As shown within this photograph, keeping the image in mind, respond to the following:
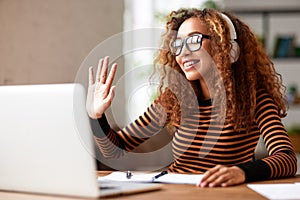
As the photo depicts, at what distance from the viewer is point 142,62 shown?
421 cm

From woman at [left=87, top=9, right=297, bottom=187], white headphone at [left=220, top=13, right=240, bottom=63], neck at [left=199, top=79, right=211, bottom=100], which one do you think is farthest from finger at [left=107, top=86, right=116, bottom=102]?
white headphone at [left=220, top=13, right=240, bottom=63]

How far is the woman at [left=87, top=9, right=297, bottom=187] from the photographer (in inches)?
77.7

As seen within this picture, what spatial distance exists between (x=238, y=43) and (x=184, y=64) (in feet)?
0.81

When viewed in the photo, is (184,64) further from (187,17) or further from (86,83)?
(86,83)

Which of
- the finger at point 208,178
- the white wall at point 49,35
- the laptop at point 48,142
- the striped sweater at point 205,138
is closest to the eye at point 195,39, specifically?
the striped sweater at point 205,138

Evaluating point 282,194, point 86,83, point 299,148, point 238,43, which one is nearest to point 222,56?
point 238,43

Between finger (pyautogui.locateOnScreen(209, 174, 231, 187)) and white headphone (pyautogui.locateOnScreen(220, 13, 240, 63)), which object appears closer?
finger (pyautogui.locateOnScreen(209, 174, 231, 187))

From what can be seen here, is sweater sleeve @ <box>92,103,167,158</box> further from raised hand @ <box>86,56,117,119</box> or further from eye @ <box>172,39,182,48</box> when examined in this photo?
eye @ <box>172,39,182,48</box>

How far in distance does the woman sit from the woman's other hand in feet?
1.34

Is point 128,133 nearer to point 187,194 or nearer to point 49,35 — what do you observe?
point 187,194

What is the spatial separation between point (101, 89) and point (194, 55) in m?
0.37

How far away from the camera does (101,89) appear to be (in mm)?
1908

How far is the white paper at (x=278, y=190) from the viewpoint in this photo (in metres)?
1.27

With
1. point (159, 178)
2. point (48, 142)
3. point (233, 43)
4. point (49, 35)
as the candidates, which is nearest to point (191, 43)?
point (233, 43)
